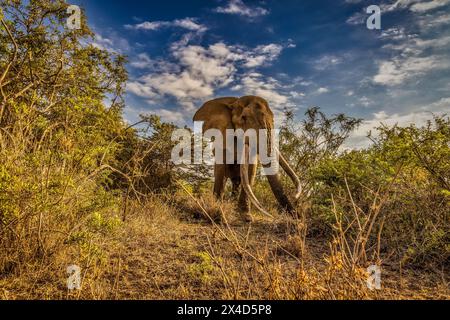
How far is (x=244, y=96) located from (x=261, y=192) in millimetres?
2793

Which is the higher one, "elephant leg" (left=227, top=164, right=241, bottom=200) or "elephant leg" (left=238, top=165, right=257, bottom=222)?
"elephant leg" (left=227, top=164, right=241, bottom=200)

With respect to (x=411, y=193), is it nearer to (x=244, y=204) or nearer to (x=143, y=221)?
(x=244, y=204)

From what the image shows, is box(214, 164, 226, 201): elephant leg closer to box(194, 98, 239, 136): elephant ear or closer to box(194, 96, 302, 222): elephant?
box(194, 96, 302, 222): elephant

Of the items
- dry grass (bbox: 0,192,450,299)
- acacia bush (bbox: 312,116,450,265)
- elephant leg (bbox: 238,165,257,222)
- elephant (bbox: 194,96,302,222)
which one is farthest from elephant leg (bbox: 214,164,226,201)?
dry grass (bbox: 0,192,450,299)

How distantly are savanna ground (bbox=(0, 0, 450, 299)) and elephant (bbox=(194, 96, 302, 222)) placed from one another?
0.75 m

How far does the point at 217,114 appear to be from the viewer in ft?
24.4

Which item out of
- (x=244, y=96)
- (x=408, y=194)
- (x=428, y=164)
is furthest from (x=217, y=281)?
(x=244, y=96)

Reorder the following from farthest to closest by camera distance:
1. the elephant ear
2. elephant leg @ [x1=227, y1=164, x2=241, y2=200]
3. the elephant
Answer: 1. elephant leg @ [x1=227, y1=164, x2=241, y2=200]
2. the elephant ear
3. the elephant

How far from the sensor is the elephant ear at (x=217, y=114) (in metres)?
7.26

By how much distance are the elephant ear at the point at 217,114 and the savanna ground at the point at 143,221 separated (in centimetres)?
217

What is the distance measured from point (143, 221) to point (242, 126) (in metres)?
3.22

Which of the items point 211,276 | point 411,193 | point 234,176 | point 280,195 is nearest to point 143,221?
point 211,276

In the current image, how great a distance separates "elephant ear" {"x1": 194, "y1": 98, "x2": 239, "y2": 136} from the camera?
726 centimetres
